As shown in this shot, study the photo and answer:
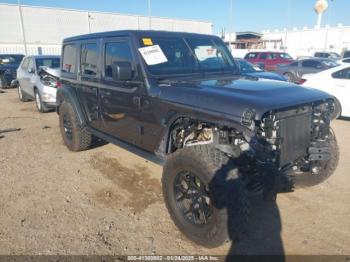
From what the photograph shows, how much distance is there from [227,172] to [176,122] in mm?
886

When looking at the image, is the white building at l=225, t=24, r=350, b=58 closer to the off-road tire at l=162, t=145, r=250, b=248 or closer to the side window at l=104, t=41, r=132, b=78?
the side window at l=104, t=41, r=132, b=78

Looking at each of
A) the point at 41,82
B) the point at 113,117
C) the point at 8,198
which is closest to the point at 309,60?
the point at 41,82

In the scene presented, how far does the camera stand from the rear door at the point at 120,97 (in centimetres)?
374

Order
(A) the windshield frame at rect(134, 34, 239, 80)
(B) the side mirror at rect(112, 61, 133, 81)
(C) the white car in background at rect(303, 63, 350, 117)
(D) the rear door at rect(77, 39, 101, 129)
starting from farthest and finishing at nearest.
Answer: (C) the white car in background at rect(303, 63, 350, 117)
(D) the rear door at rect(77, 39, 101, 129)
(A) the windshield frame at rect(134, 34, 239, 80)
(B) the side mirror at rect(112, 61, 133, 81)

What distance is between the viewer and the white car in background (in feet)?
25.3

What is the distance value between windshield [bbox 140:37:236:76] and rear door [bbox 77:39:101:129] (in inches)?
41.9

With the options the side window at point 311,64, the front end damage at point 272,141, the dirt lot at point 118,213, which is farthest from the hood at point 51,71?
the side window at point 311,64

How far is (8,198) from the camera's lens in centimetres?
402

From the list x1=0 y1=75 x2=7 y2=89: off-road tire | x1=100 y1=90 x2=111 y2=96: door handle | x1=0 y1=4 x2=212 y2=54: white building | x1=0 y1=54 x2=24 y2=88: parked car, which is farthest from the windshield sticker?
x1=0 y1=4 x2=212 y2=54: white building

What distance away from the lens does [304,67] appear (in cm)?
1475

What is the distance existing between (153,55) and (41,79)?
6.19m

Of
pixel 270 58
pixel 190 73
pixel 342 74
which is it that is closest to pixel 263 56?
pixel 270 58

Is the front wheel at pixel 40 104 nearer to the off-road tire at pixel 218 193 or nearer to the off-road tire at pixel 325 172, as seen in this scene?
the off-road tire at pixel 218 193

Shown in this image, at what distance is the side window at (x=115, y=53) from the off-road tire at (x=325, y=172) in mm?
2644
